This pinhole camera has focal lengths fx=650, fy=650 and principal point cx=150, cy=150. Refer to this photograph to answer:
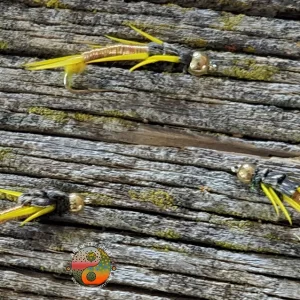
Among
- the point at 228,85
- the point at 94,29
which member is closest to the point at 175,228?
the point at 228,85

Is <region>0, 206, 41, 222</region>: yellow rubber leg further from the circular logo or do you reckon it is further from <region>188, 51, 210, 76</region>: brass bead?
<region>188, 51, 210, 76</region>: brass bead

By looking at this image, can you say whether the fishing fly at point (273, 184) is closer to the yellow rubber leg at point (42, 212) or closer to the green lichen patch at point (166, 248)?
the green lichen patch at point (166, 248)

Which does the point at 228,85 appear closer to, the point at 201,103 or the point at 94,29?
the point at 201,103

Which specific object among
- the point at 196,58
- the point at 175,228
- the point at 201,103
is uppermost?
the point at 196,58

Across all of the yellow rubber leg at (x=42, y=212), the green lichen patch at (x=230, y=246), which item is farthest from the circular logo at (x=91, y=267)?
the green lichen patch at (x=230, y=246)

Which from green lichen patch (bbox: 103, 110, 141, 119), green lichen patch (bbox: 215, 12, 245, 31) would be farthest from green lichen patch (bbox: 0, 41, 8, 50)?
green lichen patch (bbox: 215, 12, 245, 31)
